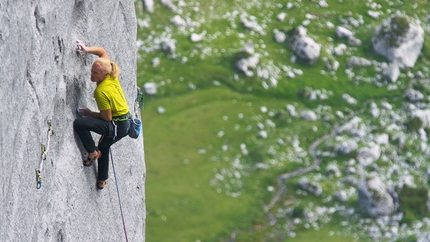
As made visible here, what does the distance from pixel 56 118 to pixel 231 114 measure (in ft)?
204

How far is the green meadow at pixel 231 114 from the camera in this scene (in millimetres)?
63875

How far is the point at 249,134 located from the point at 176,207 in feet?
51.2

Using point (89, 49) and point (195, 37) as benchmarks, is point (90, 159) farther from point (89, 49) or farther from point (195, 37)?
point (195, 37)

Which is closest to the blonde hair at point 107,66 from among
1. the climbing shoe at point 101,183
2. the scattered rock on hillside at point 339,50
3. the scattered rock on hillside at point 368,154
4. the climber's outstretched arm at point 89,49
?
the climber's outstretched arm at point 89,49

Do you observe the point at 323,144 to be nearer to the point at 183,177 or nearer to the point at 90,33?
the point at 183,177

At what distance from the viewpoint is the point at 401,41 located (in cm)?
8944

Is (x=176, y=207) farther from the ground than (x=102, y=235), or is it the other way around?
(x=102, y=235)

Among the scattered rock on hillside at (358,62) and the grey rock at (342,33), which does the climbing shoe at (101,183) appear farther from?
the grey rock at (342,33)

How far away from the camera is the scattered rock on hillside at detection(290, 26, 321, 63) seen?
289 ft

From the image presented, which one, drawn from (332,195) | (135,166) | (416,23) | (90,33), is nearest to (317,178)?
(332,195)

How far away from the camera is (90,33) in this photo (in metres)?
19.2

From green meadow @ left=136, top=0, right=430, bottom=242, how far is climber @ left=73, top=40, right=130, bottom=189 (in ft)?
143

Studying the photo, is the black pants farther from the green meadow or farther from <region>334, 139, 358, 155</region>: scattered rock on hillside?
<region>334, 139, 358, 155</region>: scattered rock on hillside

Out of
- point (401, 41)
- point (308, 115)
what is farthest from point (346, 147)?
point (401, 41)
